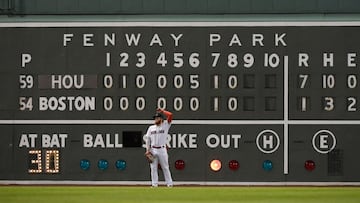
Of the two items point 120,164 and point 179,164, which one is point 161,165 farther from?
point 120,164

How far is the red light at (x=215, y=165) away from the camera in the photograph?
25.2 meters

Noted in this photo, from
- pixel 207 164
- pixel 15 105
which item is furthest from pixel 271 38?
pixel 15 105

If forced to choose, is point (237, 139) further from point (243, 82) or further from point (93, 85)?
point (93, 85)

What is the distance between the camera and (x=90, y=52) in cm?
2522

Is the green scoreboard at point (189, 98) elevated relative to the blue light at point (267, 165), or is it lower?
elevated

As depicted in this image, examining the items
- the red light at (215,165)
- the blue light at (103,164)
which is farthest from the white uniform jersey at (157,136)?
the blue light at (103,164)

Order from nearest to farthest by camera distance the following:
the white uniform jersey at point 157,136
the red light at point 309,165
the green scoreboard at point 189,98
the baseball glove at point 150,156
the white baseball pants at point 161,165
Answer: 1. the white baseball pants at point 161,165
2. the white uniform jersey at point 157,136
3. the baseball glove at point 150,156
4. the green scoreboard at point 189,98
5. the red light at point 309,165

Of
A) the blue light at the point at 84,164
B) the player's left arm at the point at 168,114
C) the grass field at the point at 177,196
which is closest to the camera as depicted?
the grass field at the point at 177,196

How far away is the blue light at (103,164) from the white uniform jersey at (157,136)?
1.44 metres

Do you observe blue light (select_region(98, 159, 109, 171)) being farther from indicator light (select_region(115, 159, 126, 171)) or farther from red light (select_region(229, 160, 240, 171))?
red light (select_region(229, 160, 240, 171))

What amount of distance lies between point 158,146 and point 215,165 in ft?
4.99

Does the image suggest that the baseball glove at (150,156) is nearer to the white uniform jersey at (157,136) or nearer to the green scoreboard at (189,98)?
the white uniform jersey at (157,136)

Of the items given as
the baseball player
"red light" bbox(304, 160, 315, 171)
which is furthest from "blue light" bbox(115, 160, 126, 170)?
"red light" bbox(304, 160, 315, 171)

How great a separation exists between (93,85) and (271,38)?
3540 millimetres
